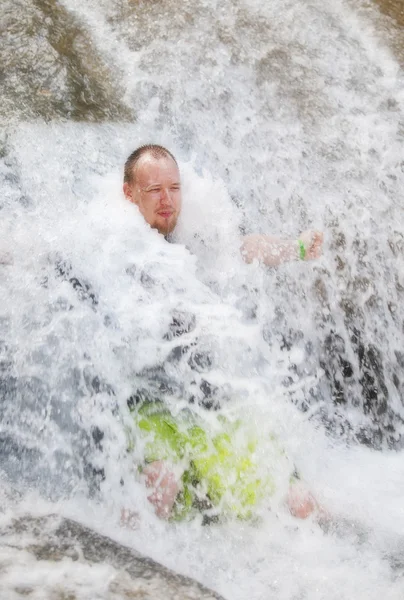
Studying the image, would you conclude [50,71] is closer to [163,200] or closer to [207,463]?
[163,200]

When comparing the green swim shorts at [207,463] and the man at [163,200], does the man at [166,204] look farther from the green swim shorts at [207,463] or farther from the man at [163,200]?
the green swim shorts at [207,463]

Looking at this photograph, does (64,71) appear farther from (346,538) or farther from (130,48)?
(346,538)

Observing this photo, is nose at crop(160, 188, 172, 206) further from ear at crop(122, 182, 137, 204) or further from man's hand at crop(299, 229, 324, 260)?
man's hand at crop(299, 229, 324, 260)

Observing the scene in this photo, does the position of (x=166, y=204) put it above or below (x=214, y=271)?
above

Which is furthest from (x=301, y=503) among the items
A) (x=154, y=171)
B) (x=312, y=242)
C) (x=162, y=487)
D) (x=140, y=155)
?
(x=140, y=155)

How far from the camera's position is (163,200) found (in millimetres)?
3506

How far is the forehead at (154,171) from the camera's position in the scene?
353 centimetres

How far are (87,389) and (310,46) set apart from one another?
316cm

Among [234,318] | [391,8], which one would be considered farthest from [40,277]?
[391,8]

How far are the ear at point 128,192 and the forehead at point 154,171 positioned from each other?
84mm

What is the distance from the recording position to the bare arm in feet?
11.3

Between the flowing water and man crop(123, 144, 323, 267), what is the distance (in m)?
0.10

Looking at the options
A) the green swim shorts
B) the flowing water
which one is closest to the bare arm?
the flowing water

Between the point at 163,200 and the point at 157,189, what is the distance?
0.24 feet
